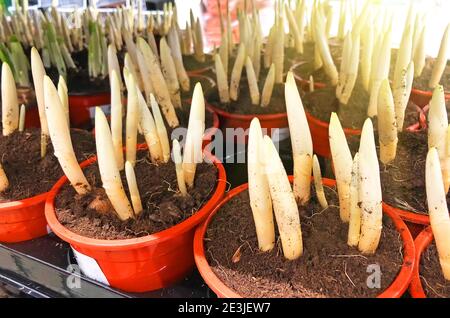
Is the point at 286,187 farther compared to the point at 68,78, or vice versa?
the point at 68,78

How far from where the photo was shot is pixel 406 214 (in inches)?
33.2

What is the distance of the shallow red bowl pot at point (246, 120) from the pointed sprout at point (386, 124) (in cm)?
40

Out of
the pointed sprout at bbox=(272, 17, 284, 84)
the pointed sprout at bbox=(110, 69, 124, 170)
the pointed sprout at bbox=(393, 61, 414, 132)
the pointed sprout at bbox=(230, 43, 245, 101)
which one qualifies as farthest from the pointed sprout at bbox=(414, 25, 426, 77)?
the pointed sprout at bbox=(110, 69, 124, 170)

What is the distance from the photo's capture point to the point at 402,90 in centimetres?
96

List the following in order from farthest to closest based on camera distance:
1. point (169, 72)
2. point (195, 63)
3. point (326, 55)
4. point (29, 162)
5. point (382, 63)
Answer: point (195, 63)
point (326, 55)
point (169, 72)
point (29, 162)
point (382, 63)

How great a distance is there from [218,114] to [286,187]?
0.73 m

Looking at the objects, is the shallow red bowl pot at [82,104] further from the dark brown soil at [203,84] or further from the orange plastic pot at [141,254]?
the orange plastic pot at [141,254]

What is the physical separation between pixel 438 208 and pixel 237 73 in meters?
0.81

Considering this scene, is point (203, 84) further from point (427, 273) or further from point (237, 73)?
point (427, 273)

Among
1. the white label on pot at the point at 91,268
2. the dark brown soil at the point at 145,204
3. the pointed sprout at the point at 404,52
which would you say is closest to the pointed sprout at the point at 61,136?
the dark brown soil at the point at 145,204

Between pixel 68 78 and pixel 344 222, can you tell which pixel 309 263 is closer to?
pixel 344 222

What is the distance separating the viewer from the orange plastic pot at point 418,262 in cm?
69

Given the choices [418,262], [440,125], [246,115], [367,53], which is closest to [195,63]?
[246,115]
